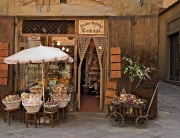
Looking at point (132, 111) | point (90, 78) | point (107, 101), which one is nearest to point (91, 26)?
point (107, 101)

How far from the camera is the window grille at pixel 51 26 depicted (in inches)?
333

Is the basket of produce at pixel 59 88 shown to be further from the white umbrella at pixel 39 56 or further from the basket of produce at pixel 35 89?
the white umbrella at pixel 39 56

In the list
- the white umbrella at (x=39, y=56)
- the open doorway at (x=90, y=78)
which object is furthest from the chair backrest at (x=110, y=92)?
the open doorway at (x=90, y=78)

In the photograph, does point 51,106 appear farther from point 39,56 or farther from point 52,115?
point 39,56

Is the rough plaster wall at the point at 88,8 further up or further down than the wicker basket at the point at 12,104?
further up

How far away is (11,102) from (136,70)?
387 cm

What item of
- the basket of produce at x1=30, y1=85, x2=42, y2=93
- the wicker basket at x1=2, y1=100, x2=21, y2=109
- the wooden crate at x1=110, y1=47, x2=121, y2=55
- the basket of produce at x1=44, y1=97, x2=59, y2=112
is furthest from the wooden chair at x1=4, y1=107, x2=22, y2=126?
the wooden crate at x1=110, y1=47, x2=121, y2=55

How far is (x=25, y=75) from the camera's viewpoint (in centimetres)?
850

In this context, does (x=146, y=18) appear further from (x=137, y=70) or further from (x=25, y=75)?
(x=25, y=75)

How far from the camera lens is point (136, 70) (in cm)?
746

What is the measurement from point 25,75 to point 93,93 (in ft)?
14.9

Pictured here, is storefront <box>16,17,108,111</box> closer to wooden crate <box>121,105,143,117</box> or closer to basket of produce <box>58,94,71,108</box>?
basket of produce <box>58,94,71,108</box>

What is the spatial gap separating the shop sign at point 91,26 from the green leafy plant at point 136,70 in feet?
4.55

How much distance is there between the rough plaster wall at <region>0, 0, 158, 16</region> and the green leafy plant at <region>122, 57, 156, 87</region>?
64.2 inches
